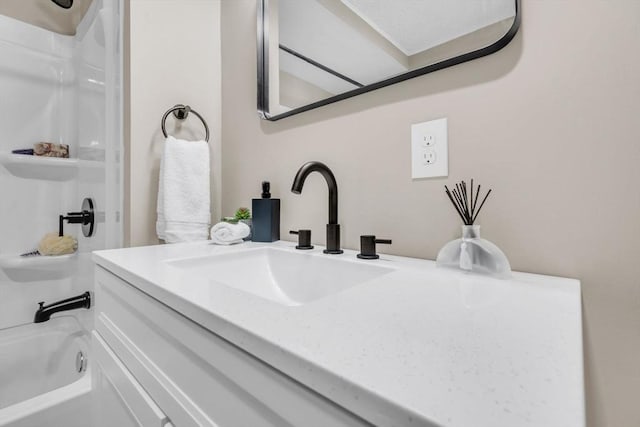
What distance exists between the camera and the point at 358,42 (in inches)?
32.5

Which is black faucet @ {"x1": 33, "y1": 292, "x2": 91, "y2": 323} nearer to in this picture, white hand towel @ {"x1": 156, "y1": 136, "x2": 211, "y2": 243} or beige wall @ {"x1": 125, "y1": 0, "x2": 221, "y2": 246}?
beige wall @ {"x1": 125, "y1": 0, "x2": 221, "y2": 246}

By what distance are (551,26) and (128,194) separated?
132cm

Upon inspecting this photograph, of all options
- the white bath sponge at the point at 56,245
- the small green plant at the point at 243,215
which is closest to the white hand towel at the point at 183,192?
the small green plant at the point at 243,215

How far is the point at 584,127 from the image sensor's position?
524mm

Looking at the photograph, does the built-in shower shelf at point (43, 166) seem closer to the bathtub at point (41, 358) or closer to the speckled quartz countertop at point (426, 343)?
the bathtub at point (41, 358)

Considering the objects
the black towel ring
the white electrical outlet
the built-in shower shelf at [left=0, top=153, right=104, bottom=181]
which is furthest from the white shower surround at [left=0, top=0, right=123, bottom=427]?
the white electrical outlet

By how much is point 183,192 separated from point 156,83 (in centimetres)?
44

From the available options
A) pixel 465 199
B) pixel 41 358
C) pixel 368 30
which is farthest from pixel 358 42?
pixel 41 358

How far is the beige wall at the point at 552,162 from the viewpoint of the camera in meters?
0.49

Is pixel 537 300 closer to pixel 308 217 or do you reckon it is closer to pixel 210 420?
pixel 210 420

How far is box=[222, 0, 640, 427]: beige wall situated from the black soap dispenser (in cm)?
34

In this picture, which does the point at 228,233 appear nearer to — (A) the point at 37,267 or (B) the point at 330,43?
(B) the point at 330,43

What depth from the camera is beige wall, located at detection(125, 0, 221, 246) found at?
1.09 meters

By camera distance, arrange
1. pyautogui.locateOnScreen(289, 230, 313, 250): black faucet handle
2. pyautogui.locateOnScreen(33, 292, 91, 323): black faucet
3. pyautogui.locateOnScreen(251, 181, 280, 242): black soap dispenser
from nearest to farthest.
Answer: pyautogui.locateOnScreen(289, 230, 313, 250): black faucet handle
pyautogui.locateOnScreen(251, 181, 280, 242): black soap dispenser
pyautogui.locateOnScreen(33, 292, 91, 323): black faucet
